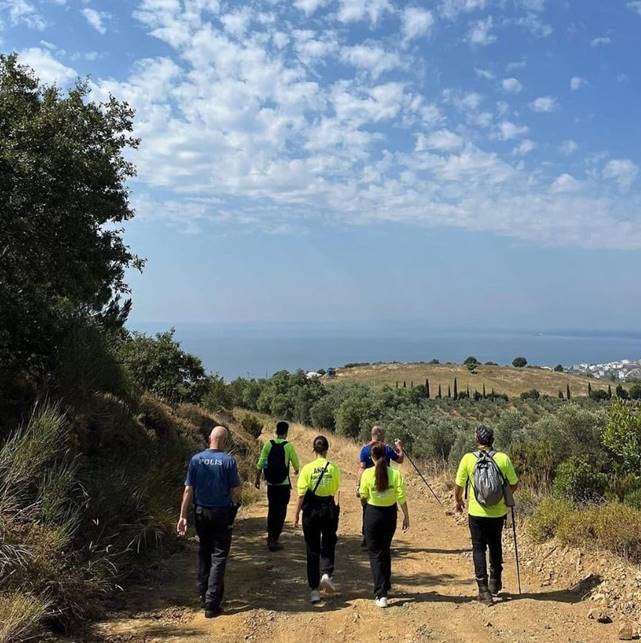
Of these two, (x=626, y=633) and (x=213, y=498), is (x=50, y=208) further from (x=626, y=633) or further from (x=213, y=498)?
(x=626, y=633)

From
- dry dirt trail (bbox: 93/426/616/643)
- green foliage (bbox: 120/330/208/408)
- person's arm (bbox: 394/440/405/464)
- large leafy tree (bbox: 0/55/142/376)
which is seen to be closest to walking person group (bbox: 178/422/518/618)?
dry dirt trail (bbox: 93/426/616/643)

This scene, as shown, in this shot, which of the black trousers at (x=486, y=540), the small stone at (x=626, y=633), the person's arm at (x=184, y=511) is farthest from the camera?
the black trousers at (x=486, y=540)

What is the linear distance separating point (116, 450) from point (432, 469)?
961cm

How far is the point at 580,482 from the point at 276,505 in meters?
7.27

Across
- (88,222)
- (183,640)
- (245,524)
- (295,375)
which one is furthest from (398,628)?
(295,375)

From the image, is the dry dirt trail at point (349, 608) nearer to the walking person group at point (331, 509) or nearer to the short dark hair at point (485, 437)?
the walking person group at point (331, 509)

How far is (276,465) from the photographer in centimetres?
863

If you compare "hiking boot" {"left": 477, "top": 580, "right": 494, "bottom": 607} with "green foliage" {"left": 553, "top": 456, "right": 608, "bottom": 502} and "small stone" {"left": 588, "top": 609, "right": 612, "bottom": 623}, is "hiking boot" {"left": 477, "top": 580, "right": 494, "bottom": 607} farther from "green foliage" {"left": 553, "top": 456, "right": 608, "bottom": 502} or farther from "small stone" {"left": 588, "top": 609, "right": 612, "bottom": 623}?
"green foliage" {"left": 553, "top": 456, "right": 608, "bottom": 502}

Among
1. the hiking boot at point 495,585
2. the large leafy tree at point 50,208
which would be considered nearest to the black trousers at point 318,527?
the hiking boot at point 495,585

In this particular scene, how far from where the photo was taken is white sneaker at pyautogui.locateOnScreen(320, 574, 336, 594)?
661 cm

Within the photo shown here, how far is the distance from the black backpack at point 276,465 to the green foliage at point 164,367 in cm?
1313

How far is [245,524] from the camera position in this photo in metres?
10.8

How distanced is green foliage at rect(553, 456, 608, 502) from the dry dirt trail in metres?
4.16

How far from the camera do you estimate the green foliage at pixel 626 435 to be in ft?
41.2
